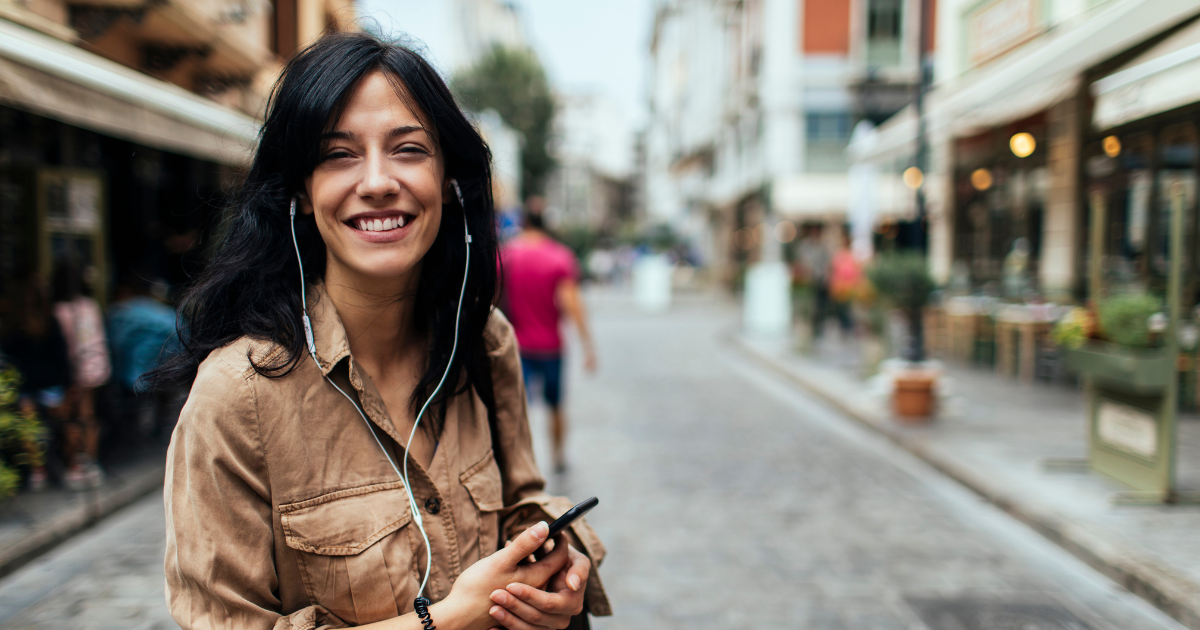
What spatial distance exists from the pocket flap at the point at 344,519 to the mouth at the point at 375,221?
46 centimetres

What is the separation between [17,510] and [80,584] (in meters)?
1.31

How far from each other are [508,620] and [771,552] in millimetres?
3300

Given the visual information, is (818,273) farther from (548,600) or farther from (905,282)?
(548,600)

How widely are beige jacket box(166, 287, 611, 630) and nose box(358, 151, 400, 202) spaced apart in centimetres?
24

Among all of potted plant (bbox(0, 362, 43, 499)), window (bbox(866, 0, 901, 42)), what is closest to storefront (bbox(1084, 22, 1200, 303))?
potted plant (bbox(0, 362, 43, 499))

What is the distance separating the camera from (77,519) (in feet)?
15.6

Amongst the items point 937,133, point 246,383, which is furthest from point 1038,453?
point 246,383

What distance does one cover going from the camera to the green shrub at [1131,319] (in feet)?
15.9

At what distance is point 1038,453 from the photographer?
6145 millimetres

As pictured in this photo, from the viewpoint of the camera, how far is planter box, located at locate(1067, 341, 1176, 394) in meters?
4.69

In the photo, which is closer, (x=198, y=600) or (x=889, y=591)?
(x=198, y=600)

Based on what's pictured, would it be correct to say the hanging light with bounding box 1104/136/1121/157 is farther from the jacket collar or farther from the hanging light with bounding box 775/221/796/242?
the hanging light with bounding box 775/221/796/242

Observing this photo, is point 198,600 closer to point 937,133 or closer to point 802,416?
point 802,416

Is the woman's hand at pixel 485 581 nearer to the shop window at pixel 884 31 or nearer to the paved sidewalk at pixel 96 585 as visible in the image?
the paved sidewalk at pixel 96 585
